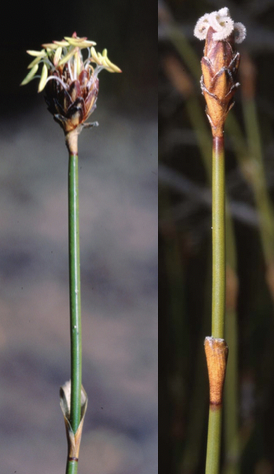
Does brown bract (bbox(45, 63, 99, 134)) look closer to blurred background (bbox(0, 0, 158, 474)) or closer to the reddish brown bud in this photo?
blurred background (bbox(0, 0, 158, 474))

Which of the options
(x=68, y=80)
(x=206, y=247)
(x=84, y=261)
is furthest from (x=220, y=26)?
(x=84, y=261)

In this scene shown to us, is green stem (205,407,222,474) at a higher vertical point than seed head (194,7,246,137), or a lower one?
lower

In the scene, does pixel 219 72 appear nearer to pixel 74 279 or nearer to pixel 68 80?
pixel 68 80

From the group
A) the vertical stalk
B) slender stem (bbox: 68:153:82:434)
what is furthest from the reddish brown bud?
slender stem (bbox: 68:153:82:434)

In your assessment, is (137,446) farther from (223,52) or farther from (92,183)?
(223,52)

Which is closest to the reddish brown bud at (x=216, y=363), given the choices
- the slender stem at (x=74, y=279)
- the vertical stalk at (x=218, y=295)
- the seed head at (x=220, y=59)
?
the vertical stalk at (x=218, y=295)

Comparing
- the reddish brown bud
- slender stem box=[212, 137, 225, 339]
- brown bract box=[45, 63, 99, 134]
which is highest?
brown bract box=[45, 63, 99, 134]

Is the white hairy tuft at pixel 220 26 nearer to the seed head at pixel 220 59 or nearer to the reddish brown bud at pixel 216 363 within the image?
the seed head at pixel 220 59
